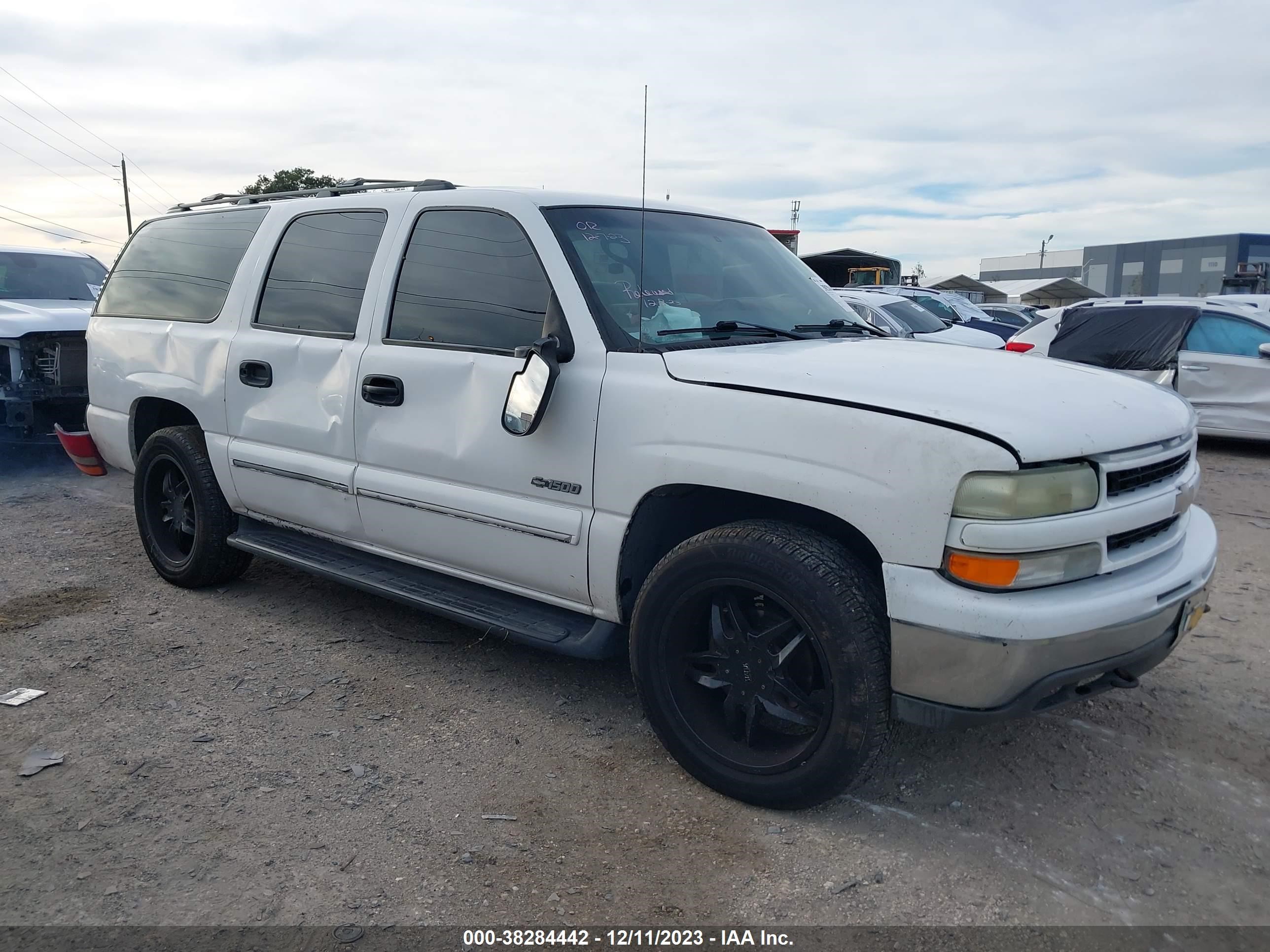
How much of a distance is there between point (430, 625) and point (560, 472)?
1618 millimetres

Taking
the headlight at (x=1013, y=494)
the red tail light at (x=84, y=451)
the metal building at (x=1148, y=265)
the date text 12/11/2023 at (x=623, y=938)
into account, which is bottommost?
the date text 12/11/2023 at (x=623, y=938)

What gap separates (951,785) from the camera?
10.3 ft

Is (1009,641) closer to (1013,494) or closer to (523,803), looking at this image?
(1013,494)

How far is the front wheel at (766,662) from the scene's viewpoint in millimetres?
2656

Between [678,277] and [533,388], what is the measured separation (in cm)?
78

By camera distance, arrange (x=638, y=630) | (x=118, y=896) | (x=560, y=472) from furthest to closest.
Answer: (x=560, y=472), (x=638, y=630), (x=118, y=896)

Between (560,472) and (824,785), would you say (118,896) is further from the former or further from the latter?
(824,785)

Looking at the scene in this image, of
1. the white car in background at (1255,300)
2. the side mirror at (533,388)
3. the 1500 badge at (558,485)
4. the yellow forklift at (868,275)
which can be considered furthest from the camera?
the yellow forklift at (868,275)

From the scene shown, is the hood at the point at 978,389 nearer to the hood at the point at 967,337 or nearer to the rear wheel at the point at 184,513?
the rear wheel at the point at 184,513

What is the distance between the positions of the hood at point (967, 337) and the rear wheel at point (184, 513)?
28.7 feet

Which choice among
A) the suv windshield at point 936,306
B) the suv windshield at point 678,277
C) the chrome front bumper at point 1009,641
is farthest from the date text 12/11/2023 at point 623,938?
the suv windshield at point 936,306

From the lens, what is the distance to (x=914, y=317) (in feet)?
41.9

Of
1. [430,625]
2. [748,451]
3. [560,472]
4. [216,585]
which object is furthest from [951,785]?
[216,585]

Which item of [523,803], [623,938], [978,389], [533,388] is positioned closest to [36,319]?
→ [533,388]
